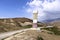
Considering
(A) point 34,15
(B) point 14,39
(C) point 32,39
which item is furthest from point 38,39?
(A) point 34,15

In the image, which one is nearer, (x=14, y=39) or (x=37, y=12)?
(x=14, y=39)

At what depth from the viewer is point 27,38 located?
1709 cm

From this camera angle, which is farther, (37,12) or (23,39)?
(37,12)

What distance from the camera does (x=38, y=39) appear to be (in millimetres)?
17406

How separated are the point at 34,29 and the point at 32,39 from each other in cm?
751

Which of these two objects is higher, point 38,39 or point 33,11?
point 33,11

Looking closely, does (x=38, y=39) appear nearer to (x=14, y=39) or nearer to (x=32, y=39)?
(x=32, y=39)

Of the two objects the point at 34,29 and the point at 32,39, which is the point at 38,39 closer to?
the point at 32,39

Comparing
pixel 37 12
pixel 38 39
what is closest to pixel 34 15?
pixel 37 12

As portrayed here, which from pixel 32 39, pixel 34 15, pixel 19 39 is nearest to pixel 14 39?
pixel 19 39

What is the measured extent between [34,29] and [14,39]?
7807 mm

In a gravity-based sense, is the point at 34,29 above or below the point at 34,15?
A: below

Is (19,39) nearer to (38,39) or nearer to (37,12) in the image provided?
(38,39)

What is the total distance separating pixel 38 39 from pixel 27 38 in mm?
983
